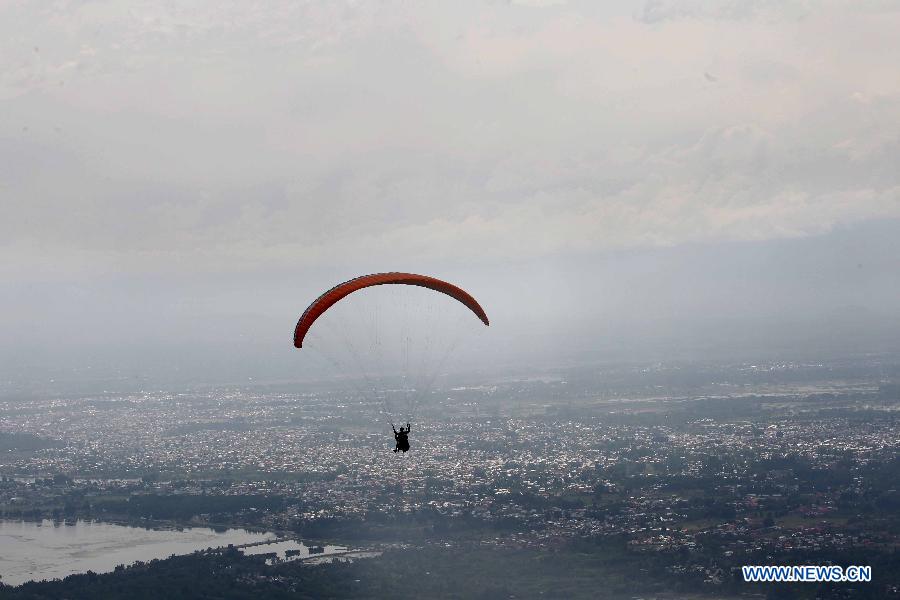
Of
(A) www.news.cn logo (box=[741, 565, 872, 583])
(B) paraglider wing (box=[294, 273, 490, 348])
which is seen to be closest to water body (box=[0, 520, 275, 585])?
(A) www.news.cn logo (box=[741, 565, 872, 583])

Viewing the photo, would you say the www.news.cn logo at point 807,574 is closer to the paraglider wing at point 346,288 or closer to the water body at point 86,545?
the water body at point 86,545

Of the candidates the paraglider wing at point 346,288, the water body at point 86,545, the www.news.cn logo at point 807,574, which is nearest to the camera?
the paraglider wing at point 346,288

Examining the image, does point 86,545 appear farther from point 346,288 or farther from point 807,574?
point 346,288

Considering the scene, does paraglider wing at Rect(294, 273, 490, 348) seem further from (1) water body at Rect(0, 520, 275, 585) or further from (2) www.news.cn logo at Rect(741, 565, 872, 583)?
(1) water body at Rect(0, 520, 275, 585)

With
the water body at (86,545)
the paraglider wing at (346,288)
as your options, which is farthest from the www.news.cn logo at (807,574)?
the paraglider wing at (346,288)

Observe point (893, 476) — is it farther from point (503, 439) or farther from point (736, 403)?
point (736, 403)

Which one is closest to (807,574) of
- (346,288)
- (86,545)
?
(346,288)
